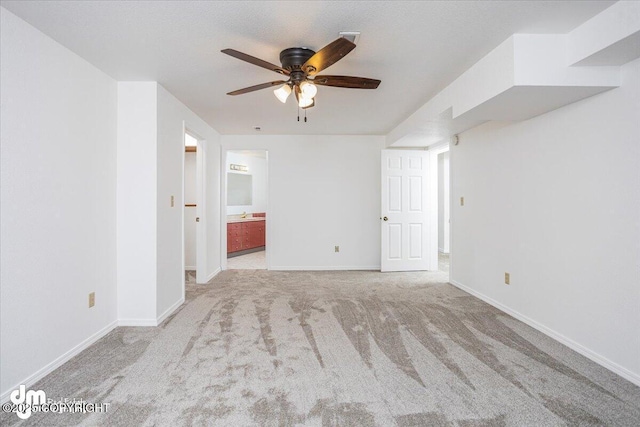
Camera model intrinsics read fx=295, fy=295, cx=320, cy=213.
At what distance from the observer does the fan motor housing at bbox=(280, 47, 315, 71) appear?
212 cm

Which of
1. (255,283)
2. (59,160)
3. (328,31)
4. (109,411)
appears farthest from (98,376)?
(328,31)

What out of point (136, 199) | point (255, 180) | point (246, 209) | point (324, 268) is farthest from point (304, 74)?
point (255, 180)

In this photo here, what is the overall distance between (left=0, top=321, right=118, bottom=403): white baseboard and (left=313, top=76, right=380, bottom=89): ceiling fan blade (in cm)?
272

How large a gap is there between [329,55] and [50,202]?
84.6 inches

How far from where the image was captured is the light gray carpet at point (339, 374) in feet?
5.22

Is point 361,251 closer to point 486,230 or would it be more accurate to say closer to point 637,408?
point 486,230

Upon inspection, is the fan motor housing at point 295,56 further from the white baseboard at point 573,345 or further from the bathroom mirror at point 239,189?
the bathroom mirror at point 239,189

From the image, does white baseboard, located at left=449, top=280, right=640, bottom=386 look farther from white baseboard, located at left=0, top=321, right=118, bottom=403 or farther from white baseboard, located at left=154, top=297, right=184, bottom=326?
white baseboard, located at left=0, top=321, right=118, bottom=403

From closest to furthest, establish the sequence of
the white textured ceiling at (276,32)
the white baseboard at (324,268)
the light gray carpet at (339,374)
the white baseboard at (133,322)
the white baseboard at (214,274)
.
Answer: the light gray carpet at (339,374), the white textured ceiling at (276,32), the white baseboard at (133,322), the white baseboard at (214,274), the white baseboard at (324,268)

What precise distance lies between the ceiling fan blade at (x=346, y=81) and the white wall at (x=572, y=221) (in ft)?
5.41

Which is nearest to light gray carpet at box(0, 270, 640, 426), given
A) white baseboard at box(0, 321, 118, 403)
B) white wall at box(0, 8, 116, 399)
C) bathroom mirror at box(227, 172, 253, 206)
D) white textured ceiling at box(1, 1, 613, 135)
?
Result: white baseboard at box(0, 321, 118, 403)

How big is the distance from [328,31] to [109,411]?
2640 millimetres

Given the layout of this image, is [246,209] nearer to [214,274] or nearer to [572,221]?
[214,274]

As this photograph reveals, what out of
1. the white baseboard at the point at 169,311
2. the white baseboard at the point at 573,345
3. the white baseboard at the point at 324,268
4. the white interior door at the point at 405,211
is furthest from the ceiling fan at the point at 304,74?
the white baseboard at the point at 324,268
